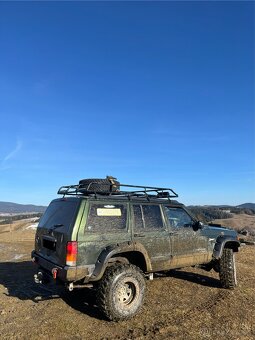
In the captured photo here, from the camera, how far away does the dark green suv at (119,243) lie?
552 centimetres

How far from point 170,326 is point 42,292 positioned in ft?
9.88

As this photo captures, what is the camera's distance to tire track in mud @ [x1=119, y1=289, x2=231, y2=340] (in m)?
4.99

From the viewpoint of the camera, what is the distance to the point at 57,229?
595cm

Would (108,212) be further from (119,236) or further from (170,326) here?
(170,326)

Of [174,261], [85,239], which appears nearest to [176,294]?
[174,261]

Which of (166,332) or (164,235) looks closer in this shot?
(166,332)

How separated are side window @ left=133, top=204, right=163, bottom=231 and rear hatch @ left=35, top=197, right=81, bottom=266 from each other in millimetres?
1220

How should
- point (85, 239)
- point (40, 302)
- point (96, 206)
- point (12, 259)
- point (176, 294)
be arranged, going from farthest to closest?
1. point (12, 259)
2. point (176, 294)
3. point (40, 302)
4. point (96, 206)
5. point (85, 239)

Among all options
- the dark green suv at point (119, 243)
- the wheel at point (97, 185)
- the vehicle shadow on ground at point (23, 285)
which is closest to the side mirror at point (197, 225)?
the dark green suv at point (119, 243)


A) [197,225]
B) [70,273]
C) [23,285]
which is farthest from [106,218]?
[23,285]

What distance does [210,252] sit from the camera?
752 centimetres

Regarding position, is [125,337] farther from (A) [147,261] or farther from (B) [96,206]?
(B) [96,206]

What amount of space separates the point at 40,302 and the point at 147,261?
223 cm

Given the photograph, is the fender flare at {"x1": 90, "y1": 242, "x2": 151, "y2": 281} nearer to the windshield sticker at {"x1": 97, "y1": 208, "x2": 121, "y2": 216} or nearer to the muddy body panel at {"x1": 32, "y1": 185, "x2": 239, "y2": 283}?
the muddy body panel at {"x1": 32, "y1": 185, "x2": 239, "y2": 283}
